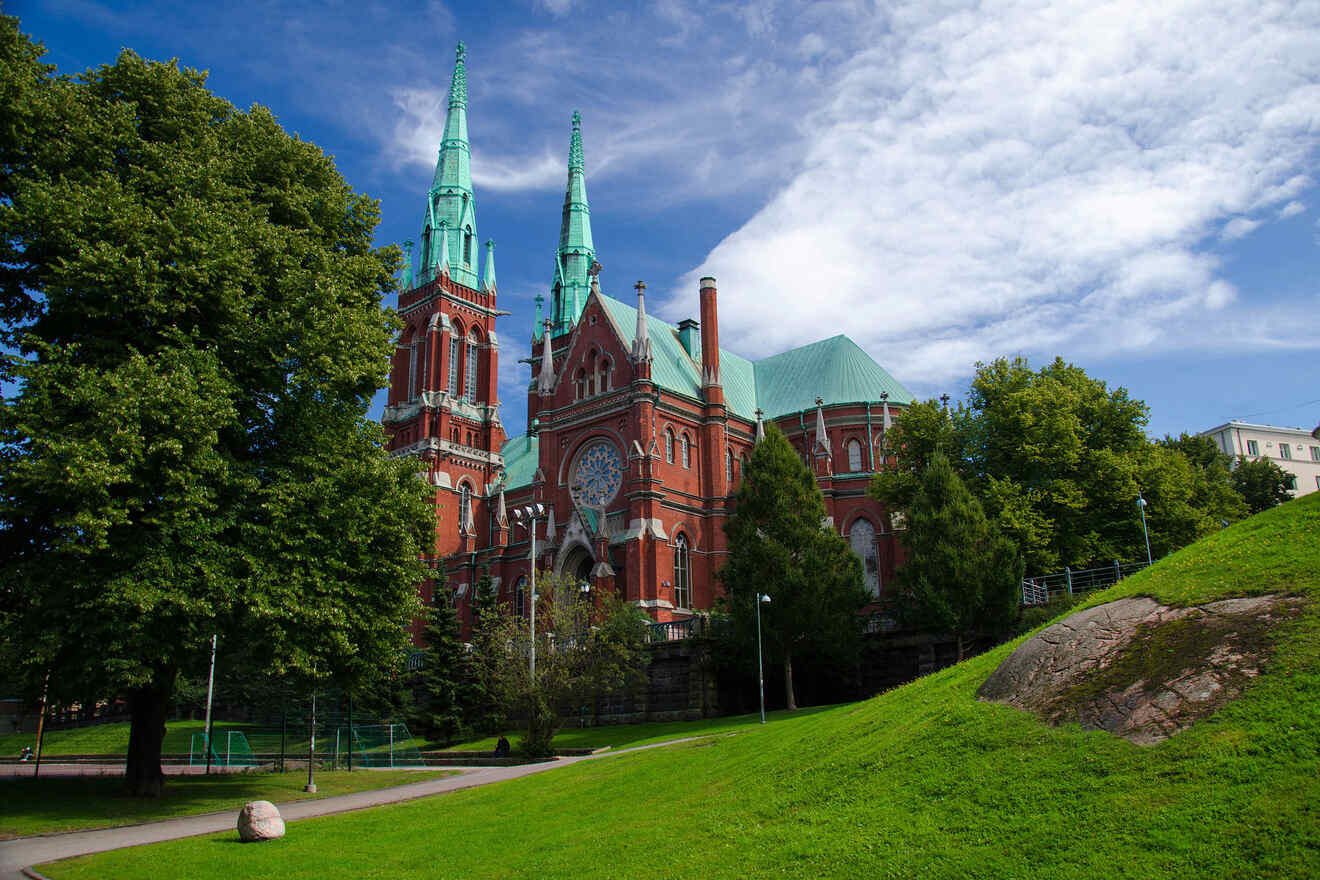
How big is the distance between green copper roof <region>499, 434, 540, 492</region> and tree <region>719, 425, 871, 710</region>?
32.4m

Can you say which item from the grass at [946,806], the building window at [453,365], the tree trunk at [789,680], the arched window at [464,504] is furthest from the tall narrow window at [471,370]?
the grass at [946,806]

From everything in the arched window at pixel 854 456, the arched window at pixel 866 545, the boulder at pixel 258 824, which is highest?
the arched window at pixel 854 456

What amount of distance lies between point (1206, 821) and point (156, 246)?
20.3m

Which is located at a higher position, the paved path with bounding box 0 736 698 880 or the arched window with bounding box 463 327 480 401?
the arched window with bounding box 463 327 480 401

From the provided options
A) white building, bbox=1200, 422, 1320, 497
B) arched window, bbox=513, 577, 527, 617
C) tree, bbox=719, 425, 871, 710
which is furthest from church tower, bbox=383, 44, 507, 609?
white building, bbox=1200, 422, 1320, 497

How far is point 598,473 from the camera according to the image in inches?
2219

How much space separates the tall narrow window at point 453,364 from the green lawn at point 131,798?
4699cm

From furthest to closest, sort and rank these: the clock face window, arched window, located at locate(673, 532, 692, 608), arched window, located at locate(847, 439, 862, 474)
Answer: arched window, located at locate(847, 439, 862, 474) < the clock face window < arched window, located at locate(673, 532, 692, 608)

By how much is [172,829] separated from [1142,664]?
16807mm

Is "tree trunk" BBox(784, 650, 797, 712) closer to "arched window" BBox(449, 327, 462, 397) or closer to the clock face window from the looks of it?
the clock face window

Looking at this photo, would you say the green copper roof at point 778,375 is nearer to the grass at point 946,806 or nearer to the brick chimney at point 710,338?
the brick chimney at point 710,338

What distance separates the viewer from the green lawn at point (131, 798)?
18.6 m

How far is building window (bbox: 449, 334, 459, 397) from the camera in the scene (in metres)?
72.9

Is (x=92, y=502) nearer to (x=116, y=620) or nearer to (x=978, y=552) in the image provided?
(x=116, y=620)
